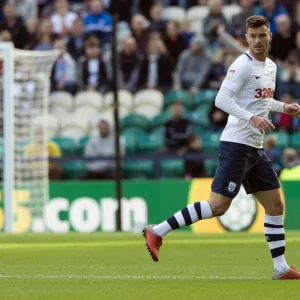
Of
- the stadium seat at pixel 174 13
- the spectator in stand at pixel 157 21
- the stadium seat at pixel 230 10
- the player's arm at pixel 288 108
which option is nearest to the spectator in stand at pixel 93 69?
the spectator in stand at pixel 157 21

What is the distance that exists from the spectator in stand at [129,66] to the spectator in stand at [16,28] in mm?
2972

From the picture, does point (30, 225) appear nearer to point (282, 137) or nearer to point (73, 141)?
point (73, 141)

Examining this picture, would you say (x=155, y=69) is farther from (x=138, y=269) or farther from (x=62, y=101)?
(x=138, y=269)

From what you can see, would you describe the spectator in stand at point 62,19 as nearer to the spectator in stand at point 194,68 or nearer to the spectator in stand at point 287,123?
the spectator in stand at point 194,68

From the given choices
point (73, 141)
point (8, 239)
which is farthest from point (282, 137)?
point (8, 239)

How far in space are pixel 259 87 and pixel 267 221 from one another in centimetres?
107

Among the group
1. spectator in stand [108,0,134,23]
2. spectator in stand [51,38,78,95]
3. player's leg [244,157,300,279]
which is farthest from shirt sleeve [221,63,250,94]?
spectator in stand [108,0,134,23]

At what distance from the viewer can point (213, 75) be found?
835 inches

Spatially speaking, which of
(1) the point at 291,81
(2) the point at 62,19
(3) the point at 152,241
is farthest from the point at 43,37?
(3) the point at 152,241

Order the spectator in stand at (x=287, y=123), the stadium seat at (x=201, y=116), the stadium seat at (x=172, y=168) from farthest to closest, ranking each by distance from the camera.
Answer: the stadium seat at (x=201, y=116), the spectator in stand at (x=287, y=123), the stadium seat at (x=172, y=168)

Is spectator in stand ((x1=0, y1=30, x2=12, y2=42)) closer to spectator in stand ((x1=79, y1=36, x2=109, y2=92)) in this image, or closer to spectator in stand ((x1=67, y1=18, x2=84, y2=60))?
spectator in stand ((x1=67, y1=18, x2=84, y2=60))

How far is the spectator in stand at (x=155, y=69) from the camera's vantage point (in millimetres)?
21578

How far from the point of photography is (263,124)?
806cm

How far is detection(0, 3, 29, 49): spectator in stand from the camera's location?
78.4 ft
